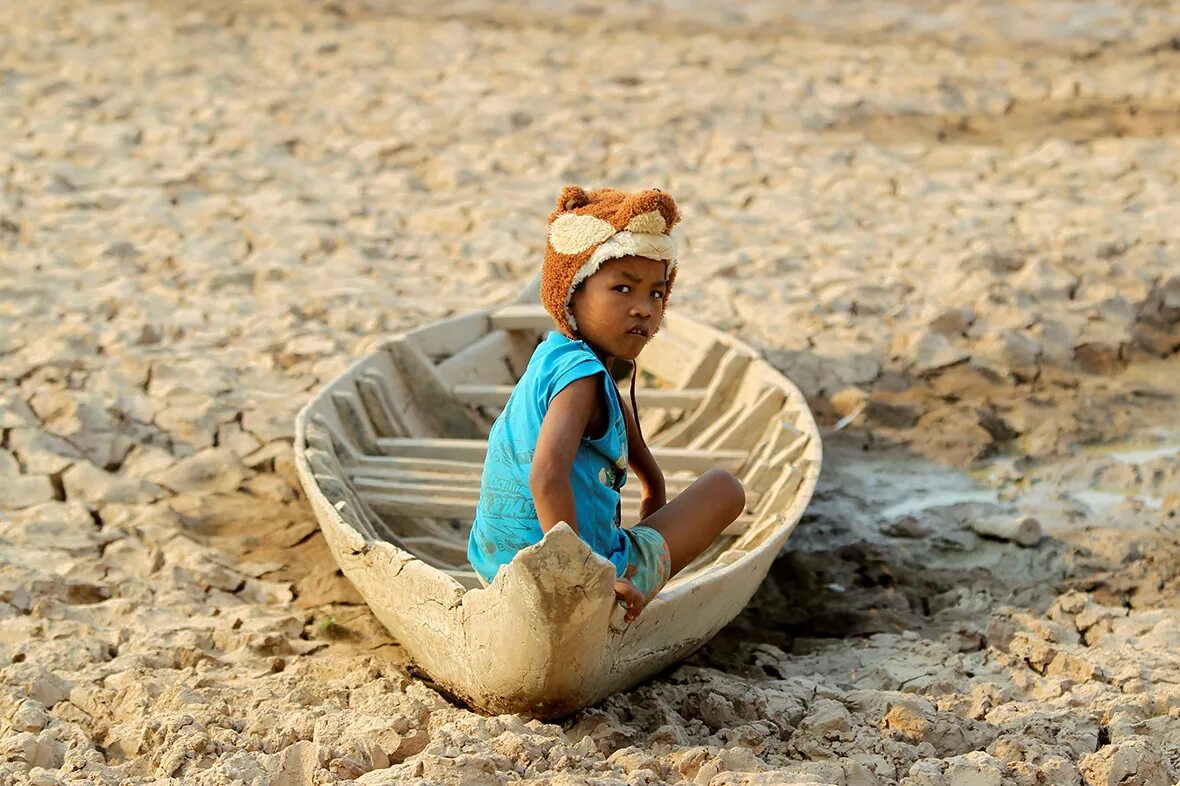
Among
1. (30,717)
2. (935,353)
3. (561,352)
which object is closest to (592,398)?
(561,352)

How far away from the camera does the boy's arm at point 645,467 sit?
3.70 m

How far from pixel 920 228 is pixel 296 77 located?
4586mm

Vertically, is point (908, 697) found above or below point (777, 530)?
below

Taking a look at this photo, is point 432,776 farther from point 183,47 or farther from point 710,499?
point 183,47

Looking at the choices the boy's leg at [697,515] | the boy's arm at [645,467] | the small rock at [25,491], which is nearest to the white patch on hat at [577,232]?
the boy's arm at [645,467]

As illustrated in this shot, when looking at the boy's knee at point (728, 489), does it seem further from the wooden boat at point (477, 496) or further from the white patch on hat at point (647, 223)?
the white patch on hat at point (647, 223)

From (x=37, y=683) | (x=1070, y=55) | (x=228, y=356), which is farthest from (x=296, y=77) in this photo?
(x=37, y=683)

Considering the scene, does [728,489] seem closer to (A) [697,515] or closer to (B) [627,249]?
(A) [697,515]

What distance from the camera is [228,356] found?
6.22m

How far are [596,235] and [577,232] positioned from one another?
55mm

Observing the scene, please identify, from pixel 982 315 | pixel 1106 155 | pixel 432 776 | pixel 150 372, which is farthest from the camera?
pixel 1106 155

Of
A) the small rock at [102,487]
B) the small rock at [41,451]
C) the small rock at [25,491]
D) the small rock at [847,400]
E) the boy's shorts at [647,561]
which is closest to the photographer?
the boy's shorts at [647,561]

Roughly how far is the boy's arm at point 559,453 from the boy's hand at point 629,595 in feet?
0.54

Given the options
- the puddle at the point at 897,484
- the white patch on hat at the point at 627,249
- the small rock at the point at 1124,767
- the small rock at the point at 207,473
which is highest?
the white patch on hat at the point at 627,249
